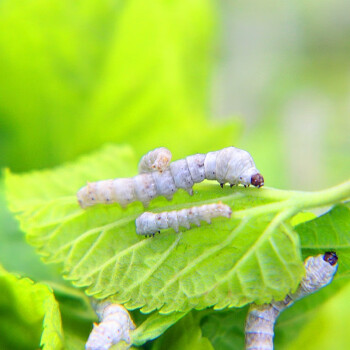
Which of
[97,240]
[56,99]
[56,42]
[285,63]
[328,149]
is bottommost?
[328,149]

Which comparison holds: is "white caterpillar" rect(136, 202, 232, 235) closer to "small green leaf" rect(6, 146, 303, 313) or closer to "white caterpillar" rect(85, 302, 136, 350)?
"small green leaf" rect(6, 146, 303, 313)

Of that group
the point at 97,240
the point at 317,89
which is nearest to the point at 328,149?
the point at 317,89

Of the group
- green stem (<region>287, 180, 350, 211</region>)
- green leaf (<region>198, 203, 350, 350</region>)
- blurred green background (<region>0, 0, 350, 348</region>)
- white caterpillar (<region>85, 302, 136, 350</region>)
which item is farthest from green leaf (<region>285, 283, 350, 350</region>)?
blurred green background (<region>0, 0, 350, 348</region>)

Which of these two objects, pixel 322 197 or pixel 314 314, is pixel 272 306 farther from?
pixel 322 197

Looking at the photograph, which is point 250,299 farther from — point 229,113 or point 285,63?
point 285,63

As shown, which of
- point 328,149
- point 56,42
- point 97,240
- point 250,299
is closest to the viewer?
point 250,299

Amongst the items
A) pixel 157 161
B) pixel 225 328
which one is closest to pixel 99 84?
pixel 157 161

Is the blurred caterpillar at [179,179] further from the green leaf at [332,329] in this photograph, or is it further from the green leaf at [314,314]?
the green leaf at [332,329]
